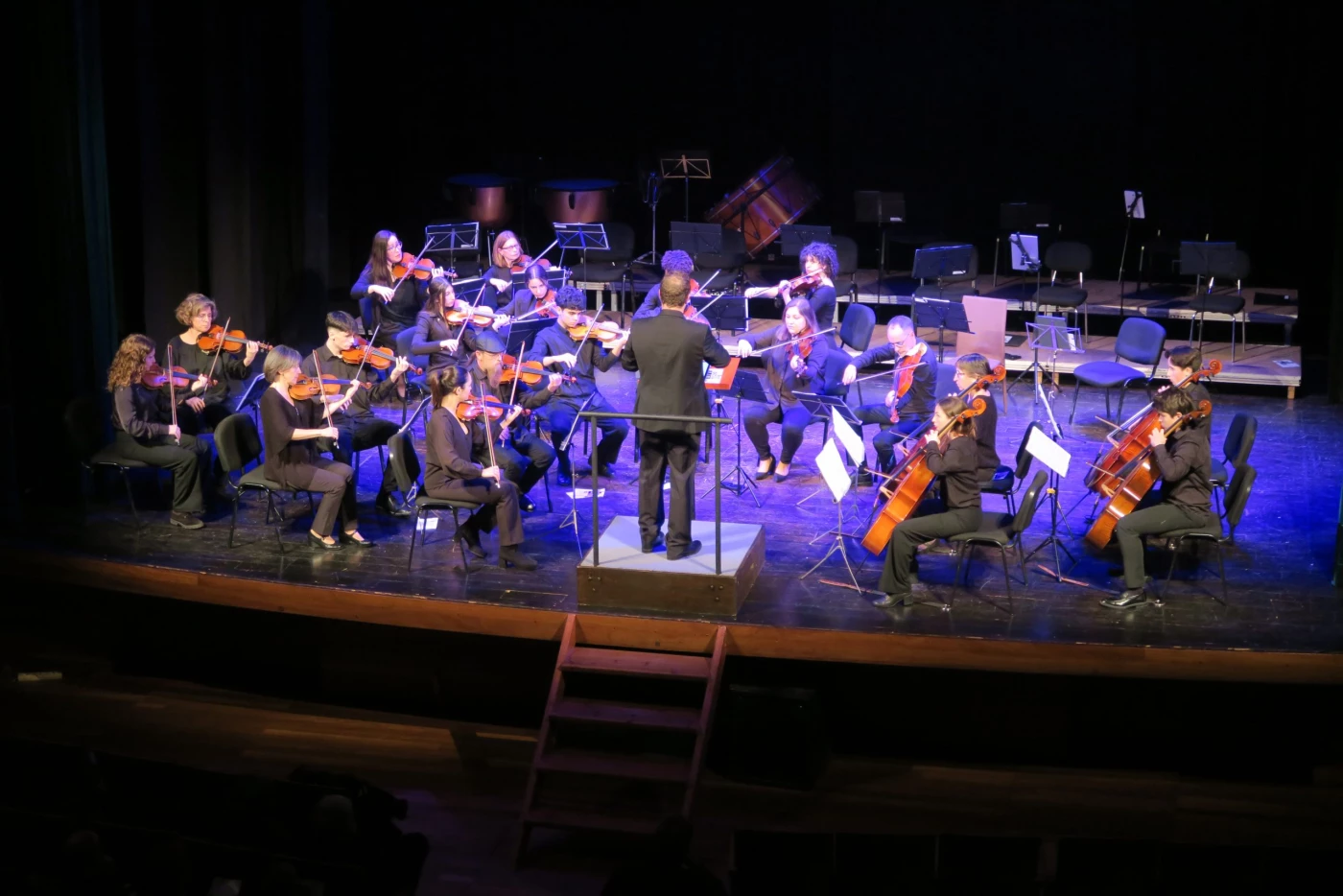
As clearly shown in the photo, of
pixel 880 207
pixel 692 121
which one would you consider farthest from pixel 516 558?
pixel 692 121

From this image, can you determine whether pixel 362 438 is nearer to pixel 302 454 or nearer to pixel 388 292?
pixel 302 454

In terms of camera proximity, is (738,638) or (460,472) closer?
(738,638)

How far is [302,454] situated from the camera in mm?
7824

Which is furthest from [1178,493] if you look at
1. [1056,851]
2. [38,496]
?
[38,496]

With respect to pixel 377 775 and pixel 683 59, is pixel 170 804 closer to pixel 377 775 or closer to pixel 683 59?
pixel 377 775

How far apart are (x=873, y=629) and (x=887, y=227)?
7028 millimetres

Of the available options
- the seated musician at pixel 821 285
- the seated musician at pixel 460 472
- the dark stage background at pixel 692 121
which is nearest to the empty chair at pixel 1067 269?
the dark stage background at pixel 692 121

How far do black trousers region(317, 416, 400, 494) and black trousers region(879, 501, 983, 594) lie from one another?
2.95 meters

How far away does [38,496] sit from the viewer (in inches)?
343

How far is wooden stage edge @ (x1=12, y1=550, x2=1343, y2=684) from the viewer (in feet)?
21.9

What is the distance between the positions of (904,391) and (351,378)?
3161 mm

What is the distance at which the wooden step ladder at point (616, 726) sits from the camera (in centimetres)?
659

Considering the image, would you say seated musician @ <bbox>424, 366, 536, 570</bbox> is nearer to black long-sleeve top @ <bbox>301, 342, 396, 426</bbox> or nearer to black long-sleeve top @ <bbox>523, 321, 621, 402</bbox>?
black long-sleeve top @ <bbox>301, 342, 396, 426</bbox>

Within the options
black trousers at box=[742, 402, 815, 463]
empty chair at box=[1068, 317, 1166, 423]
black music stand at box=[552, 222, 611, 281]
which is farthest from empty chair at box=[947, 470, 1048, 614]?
black music stand at box=[552, 222, 611, 281]
